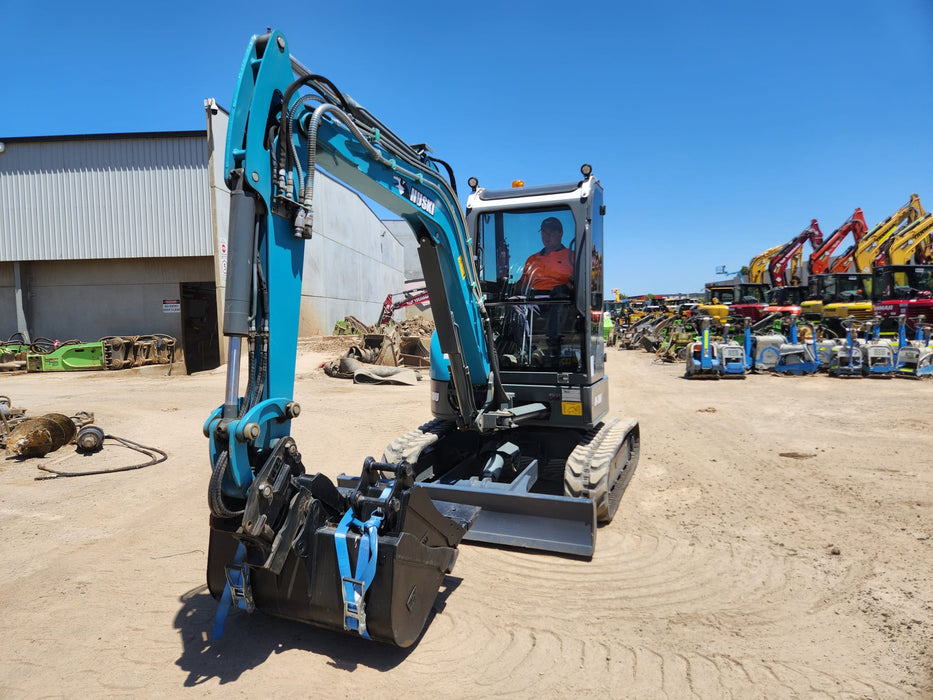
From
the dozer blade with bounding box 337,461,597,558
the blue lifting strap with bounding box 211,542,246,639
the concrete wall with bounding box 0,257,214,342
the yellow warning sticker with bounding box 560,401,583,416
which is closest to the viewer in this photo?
the blue lifting strap with bounding box 211,542,246,639

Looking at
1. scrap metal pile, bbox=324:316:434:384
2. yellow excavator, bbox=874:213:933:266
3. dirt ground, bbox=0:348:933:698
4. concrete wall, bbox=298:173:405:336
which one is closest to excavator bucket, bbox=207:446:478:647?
dirt ground, bbox=0:348:933:698

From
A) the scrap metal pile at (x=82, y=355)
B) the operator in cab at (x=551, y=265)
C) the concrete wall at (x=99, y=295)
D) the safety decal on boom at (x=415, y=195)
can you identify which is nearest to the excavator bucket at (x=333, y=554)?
the safety decal on boom at (x=415, y=195)

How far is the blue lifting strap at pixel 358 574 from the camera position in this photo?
2.84 meters

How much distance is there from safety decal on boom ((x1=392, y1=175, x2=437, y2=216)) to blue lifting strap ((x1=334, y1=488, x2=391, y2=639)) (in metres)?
2.02

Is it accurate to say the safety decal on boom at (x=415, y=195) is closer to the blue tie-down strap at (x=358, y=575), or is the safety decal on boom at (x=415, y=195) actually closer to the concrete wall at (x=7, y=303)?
the blue tie-down strap at (x=358, y=575)

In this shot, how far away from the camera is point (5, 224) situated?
61.4 feet

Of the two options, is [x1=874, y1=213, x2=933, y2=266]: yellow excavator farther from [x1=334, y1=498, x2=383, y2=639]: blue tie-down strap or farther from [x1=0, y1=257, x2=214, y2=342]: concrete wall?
[x1=334, y1=498, x2=383, y2=639]: blue tie-down strap

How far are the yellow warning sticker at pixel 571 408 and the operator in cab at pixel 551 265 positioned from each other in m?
0.97

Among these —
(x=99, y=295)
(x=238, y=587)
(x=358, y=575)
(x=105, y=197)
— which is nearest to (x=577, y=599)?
(x=358, y=575)

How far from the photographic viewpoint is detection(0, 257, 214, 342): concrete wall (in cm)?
1889

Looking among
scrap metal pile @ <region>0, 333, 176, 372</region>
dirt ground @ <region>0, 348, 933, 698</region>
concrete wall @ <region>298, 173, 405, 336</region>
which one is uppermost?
concrete wall @ <region>298, 173, 405, 336</region>

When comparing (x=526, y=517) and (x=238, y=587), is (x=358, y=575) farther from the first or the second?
(x=526, y=517)

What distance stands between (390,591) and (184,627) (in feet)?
4.49

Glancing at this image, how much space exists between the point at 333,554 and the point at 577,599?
64.3 inches
